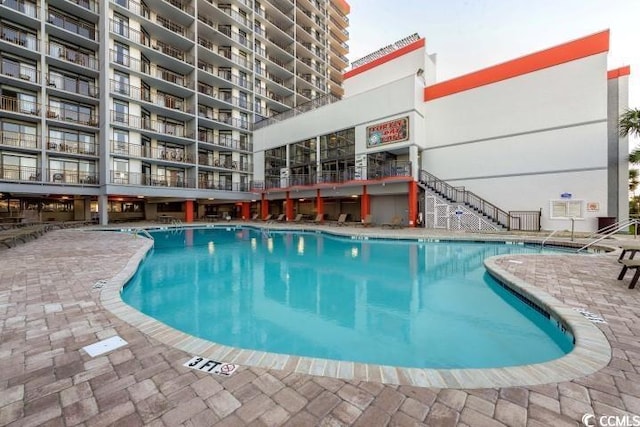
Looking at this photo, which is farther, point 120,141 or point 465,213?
point 120,141

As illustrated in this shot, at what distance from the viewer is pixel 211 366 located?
7.68ft

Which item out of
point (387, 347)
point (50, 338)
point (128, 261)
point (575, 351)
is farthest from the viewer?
point (128, 261)

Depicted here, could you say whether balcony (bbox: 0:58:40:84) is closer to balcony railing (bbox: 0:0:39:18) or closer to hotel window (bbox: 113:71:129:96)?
balcony railing (bbox: 0:0:39:18)

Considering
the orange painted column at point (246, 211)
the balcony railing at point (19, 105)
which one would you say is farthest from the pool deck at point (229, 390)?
the orange painted column at point (246, 211)

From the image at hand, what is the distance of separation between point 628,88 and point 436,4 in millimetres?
12445

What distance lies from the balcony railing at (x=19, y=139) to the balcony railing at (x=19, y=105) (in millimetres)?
1362

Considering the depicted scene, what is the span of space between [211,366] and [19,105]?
2414 centimetres

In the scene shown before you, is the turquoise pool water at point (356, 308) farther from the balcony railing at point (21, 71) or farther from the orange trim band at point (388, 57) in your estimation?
the orange trim band at point (388, 57)

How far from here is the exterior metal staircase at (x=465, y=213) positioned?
48.8ft

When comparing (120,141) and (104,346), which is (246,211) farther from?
(104,346)

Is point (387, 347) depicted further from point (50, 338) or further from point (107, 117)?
point (107, 117)

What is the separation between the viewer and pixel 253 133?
26.7 meters

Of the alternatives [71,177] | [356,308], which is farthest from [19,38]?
[356,308]

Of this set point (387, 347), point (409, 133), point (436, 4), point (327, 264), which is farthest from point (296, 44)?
point (387, 347)
